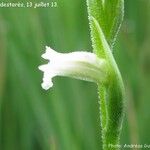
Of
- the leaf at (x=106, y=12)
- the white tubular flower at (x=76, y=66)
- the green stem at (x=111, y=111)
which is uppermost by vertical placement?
the leaf at (x=106, y=12)

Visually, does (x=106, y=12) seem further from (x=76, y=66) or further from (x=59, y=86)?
(x=59, y=86)

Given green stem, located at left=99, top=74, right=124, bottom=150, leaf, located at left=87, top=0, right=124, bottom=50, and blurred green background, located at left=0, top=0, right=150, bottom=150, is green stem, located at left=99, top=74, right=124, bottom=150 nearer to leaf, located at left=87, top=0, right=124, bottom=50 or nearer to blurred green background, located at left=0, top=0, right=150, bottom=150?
leaf, located at left=87, top=0, right=124, bottom=50

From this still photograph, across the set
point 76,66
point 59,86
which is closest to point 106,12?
point 76,66

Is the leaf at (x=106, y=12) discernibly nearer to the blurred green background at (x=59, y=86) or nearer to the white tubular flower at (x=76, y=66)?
the white tubular flower at (x=76, y=66)


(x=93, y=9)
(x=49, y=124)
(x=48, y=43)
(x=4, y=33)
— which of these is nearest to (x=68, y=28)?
(x=48, y=43)

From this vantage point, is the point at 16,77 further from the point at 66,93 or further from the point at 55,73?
the point at 55,73

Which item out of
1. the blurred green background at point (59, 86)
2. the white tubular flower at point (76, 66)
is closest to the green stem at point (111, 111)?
the white tubular flower at point (76, 66)
